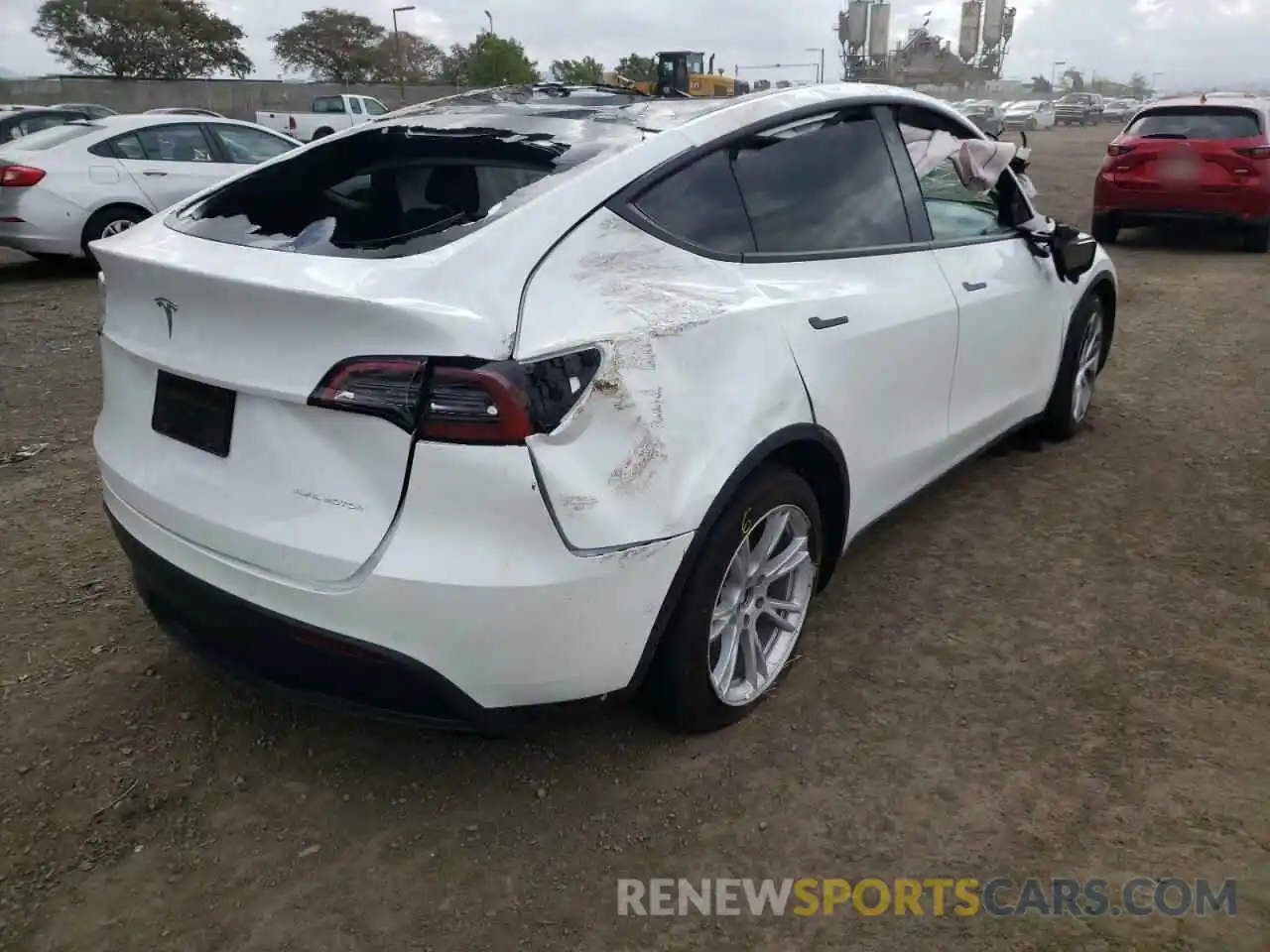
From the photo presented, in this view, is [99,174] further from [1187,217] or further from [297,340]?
[1187,217]

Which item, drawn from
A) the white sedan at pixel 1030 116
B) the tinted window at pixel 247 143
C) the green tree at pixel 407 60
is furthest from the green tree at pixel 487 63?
the tinted window at pixel 247 143

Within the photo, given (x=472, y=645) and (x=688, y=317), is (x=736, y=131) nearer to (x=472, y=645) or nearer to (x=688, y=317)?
(x=688, y=317)

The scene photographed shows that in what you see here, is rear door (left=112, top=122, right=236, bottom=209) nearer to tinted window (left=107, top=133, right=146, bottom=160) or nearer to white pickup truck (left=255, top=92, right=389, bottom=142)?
Answer: tinted window (left=107, top=133, right=146, bottom=160)

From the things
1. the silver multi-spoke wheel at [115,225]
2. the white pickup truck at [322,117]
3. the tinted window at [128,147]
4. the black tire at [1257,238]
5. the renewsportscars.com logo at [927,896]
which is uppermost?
the white pickup truck at [322,117]

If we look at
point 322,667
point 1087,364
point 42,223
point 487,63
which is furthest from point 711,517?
point 487,63

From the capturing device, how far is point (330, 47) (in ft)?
203

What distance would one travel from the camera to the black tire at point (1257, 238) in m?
10.3

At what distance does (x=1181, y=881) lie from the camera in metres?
2.19

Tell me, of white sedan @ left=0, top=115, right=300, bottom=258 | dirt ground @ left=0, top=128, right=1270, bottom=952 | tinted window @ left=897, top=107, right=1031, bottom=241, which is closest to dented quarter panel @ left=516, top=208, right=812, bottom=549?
dirt ground @ left=0, top=128, right=1270, bottom=952

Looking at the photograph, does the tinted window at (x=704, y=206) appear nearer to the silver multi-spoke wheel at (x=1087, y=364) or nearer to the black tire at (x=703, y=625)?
the black tire at (x=703, y=625)

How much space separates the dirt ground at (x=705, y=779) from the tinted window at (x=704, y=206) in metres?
1.29

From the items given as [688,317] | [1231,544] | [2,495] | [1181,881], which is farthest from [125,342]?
[1231,544]

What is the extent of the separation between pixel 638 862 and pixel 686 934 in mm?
215

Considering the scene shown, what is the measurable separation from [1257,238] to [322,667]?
11448 millimetres
